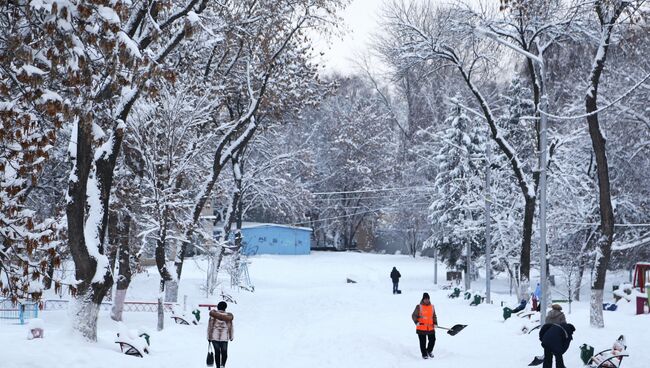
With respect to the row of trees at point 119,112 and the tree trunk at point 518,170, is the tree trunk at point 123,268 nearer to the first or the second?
the row of trees at point 119,112

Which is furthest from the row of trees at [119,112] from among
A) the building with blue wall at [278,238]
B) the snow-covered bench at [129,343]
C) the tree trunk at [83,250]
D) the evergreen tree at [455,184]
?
the building with blue wall at [278,238]

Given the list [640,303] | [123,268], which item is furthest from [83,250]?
[640,303]

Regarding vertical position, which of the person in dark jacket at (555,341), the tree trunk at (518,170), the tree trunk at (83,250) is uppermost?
the tree trunk at (518,170)

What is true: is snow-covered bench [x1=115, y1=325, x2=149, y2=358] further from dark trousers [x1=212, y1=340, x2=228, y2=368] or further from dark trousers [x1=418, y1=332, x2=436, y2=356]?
dark trousers [x1=418, y1=332, x2=436, y2=356]

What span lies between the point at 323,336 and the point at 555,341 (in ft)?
29.2

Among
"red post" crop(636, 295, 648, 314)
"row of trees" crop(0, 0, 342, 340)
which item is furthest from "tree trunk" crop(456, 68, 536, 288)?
"row of trees" crop(0, 0, 342, 340)

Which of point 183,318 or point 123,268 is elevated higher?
point 123,268

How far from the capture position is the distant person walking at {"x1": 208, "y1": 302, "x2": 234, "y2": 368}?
15.0 metres

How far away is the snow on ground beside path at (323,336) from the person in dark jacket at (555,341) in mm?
2078

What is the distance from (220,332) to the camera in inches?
592

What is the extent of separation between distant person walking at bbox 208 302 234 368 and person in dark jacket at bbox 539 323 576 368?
18.9 feet

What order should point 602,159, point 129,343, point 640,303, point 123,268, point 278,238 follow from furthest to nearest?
point 278,238 < point 123,268 < point 640,303 < point 602,159 < point 129,343

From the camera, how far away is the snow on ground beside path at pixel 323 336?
1509 cm

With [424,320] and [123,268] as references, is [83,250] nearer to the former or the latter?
[424,320]
